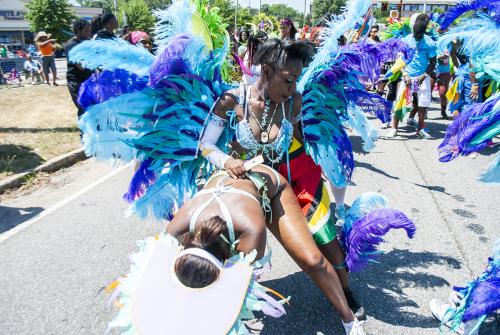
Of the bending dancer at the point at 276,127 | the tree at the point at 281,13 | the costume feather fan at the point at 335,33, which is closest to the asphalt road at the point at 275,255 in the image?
the bending dancer at the point at 276,127

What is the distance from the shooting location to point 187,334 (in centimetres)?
150

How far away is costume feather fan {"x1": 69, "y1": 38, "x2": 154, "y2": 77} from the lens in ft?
8.23

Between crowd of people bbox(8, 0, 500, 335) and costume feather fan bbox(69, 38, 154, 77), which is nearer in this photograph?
crowd of people bbox(8, 0, 500, 335)

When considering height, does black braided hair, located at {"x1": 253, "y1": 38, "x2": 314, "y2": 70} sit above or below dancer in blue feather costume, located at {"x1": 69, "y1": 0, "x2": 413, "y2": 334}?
above

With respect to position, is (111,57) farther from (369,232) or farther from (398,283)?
(398,283)

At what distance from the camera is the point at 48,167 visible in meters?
5.72

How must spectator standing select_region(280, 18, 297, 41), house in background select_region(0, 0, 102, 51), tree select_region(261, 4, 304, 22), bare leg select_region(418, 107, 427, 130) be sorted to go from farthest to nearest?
→ house in background select_region(0, 0, 102, 51), tree select_region(261, 4, 304, 22), bare leg select_region(418, 107, 427, 130), spectator standing select_region(280, 18, 297, 41)

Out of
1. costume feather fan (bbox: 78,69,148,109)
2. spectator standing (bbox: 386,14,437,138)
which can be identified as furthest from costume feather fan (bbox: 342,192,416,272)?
spectator standing (bbox: 386,14,437,138)

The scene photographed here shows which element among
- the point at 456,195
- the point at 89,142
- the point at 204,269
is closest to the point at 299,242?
the point at 204,269

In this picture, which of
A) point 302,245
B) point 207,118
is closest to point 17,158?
point 207,118

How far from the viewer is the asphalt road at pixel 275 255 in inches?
107

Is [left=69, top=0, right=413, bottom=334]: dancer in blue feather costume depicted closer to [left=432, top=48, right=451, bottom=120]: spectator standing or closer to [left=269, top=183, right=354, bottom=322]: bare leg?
[left=269, top=183, right=354, bottom=322]: bare leg

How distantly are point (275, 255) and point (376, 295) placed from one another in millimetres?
912

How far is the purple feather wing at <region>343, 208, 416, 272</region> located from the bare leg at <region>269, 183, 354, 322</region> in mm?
314
